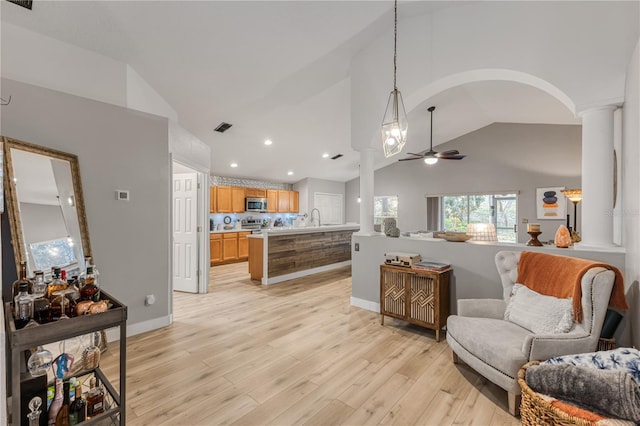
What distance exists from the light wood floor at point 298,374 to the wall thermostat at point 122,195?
4.71 feet

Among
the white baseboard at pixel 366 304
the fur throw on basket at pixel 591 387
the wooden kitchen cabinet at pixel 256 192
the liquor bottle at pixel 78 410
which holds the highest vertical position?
the wooden kitchen cabinet at pixel 256 192

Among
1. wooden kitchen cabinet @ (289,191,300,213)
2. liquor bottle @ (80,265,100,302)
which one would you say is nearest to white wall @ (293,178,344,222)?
wooden kitchen cabinet @ (289,191,300,213)

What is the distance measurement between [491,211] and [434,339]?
559 centimetres

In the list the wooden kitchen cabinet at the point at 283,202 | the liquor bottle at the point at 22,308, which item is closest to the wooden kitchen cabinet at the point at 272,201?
the wooden kitchen cabinet at the point at 283,202

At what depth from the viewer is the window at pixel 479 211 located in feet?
23.5

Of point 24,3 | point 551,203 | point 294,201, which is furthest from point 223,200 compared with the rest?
point 551,203

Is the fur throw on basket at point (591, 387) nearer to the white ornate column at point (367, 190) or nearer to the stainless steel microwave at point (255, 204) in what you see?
the white ornate column at point (367, 190)

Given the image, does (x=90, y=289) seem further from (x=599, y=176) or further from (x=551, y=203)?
(x=551, y=203)

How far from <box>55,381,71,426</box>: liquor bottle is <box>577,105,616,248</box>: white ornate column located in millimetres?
3732

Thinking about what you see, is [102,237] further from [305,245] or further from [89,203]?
[305,245]

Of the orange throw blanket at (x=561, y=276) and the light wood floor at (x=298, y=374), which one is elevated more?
the orange throw blanket at (x=561, y=276)

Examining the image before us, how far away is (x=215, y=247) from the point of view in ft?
23.3

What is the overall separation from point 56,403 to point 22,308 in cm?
49

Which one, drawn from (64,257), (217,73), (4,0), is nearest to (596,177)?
(217,73)
